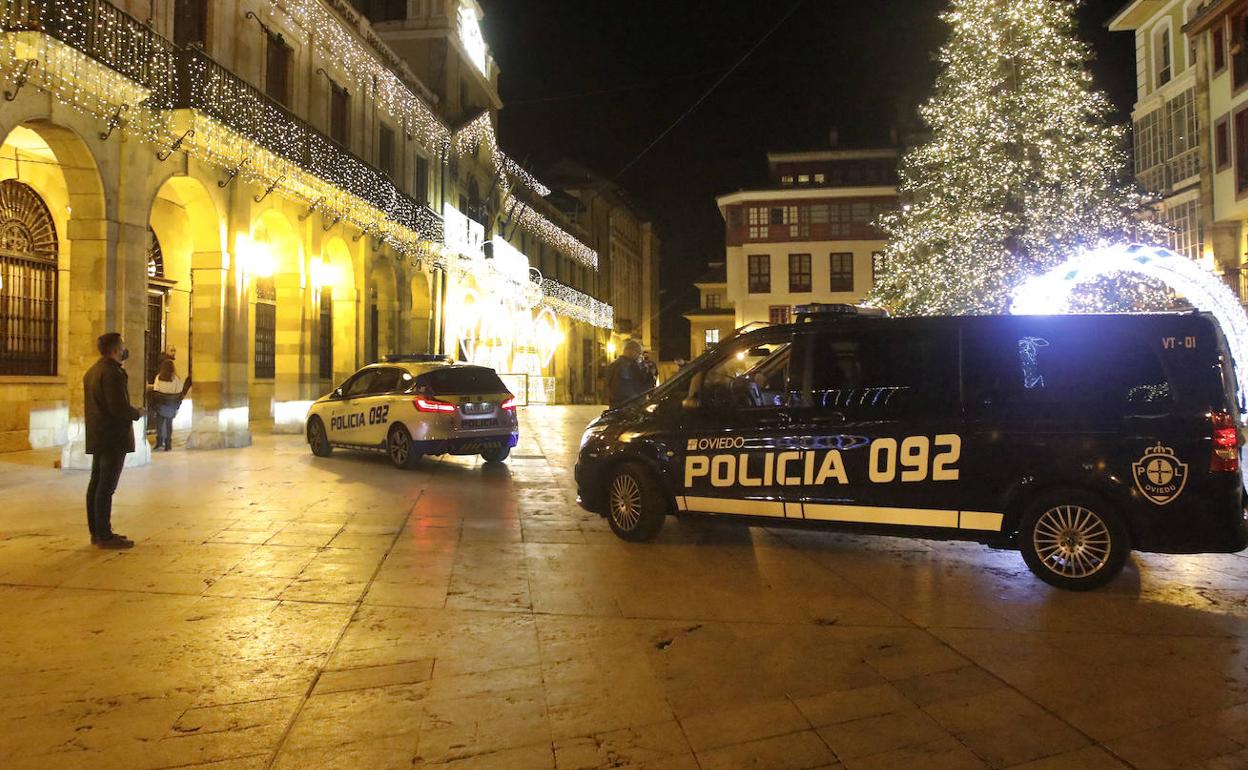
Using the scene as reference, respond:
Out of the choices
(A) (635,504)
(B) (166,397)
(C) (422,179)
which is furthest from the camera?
(C) (422,179)

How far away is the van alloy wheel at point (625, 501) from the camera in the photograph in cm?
768

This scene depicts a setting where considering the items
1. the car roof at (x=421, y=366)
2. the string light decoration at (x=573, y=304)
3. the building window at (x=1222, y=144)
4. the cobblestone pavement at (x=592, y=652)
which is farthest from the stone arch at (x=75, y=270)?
the building window at (x=1222, y=144)

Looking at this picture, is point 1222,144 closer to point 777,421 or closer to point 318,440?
point 777,421

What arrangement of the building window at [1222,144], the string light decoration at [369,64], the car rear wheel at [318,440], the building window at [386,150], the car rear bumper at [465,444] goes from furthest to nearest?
1. the building window at [1222,144]
2. the building window at [386,150]
3. the string light decoration at [369,64]
4. the car rear wheel at [318,440]
5. the car rear bumper at [465,444]

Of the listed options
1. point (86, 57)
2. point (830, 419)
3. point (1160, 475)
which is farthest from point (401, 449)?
point (1160, 475)

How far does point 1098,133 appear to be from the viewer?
23391 millimetres

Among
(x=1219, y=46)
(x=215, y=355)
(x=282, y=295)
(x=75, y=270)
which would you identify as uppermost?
(x=1219, y=46)

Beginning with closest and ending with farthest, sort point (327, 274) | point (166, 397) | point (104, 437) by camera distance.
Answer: point (104, 437)
point (166, 397)
point (327, 274)

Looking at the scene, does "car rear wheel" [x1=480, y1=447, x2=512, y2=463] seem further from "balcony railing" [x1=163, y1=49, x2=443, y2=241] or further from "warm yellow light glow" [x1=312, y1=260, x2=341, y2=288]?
"warm yellow light glow" [x1=312, y1=260, x2=341, y2=288]

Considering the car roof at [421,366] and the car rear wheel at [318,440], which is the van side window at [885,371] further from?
the car rear wheel at [318,440]

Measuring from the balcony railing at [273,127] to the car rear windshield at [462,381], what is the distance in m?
5.70

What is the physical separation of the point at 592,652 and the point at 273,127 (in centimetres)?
1441

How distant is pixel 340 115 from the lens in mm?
21547

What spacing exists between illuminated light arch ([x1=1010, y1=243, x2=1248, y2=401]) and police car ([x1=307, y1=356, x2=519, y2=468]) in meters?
9.10
